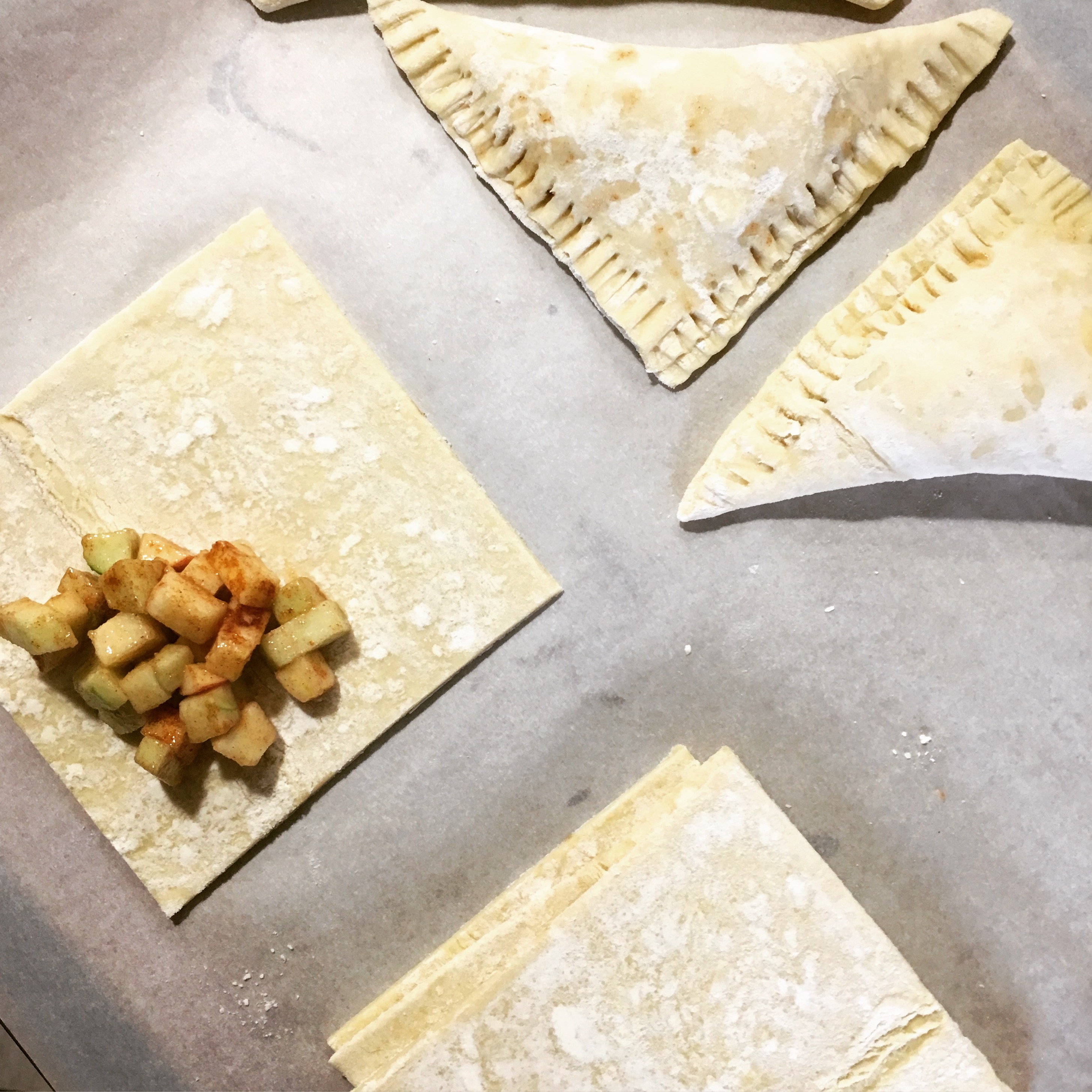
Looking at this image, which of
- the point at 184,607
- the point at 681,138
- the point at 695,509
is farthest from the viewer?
the point at 695,509

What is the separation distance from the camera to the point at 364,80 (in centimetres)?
148

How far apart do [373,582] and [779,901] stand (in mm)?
879

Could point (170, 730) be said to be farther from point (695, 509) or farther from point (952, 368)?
point (952, 368)

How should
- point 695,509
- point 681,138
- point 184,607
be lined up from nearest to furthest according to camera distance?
1. point 184,607
2. point 681,138
3. point 695,509

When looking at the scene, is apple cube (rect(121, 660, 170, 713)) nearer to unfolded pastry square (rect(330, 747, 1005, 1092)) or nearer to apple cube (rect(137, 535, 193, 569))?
apple cube (rect(137, 535, 193, 569))

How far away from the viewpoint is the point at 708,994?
1.30m

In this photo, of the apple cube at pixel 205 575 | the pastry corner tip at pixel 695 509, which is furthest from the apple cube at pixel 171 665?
the pastry corner tip at pixel 695 509

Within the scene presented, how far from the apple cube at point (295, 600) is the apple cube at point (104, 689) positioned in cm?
26

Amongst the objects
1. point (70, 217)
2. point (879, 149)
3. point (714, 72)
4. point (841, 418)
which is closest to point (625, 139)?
point (714, 72)

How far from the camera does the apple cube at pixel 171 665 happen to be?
1.26 metres

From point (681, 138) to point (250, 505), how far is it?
38.5 inches

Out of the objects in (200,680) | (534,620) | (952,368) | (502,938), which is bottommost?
(502,938)

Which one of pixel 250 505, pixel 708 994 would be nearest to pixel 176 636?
pixel 250 505

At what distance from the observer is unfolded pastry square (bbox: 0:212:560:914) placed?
1.40 meters
